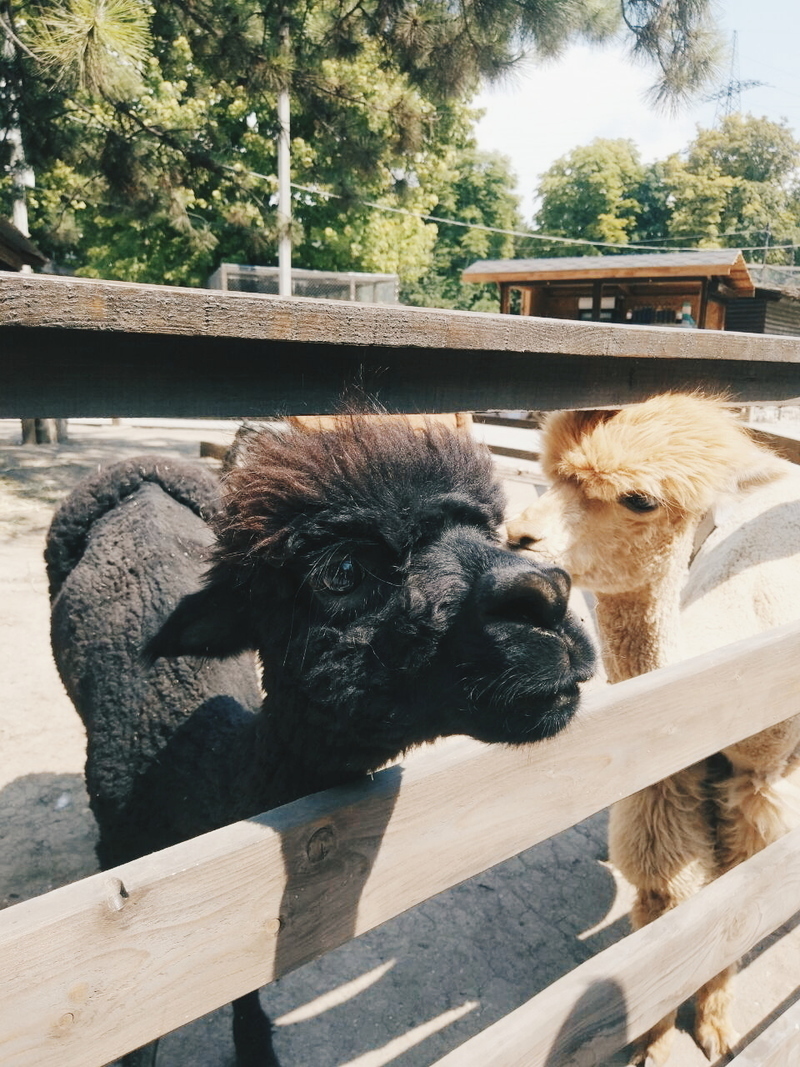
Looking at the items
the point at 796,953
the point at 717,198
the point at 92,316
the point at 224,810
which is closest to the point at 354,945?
the point at 224,810

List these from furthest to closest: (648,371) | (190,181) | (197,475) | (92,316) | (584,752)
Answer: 1. (190,181)
2. (197,475)
3. (648,371)
4. (584,752)
5. (92,316)

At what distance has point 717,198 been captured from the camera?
5141cm

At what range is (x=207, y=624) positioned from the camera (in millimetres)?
1532

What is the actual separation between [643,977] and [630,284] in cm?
2450

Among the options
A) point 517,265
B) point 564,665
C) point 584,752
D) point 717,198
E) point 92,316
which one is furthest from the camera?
point 717,198

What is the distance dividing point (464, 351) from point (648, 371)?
80 centimetres

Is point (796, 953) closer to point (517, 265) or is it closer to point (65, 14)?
point (65, 14)

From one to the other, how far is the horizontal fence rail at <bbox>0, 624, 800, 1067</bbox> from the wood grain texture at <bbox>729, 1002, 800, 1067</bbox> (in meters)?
0.23

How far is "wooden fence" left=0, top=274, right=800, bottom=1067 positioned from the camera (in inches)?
38.9

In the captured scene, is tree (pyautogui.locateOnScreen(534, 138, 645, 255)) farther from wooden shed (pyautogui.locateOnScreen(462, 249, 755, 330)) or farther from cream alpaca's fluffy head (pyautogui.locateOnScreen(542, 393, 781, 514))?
cream alpaca's fluffy head (pyautogui.locateOnScreen(542, 393, 781, 514))

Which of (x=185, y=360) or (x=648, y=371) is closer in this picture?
(x=185, y=360)

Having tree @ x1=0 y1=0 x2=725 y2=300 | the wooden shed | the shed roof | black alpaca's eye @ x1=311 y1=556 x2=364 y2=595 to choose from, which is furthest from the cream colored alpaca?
the wooden shed

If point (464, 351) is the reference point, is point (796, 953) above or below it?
below

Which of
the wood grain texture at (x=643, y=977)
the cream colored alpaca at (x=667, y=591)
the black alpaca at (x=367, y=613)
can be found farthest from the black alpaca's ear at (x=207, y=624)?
the cream colored alpaca at (x=667, y=591)
